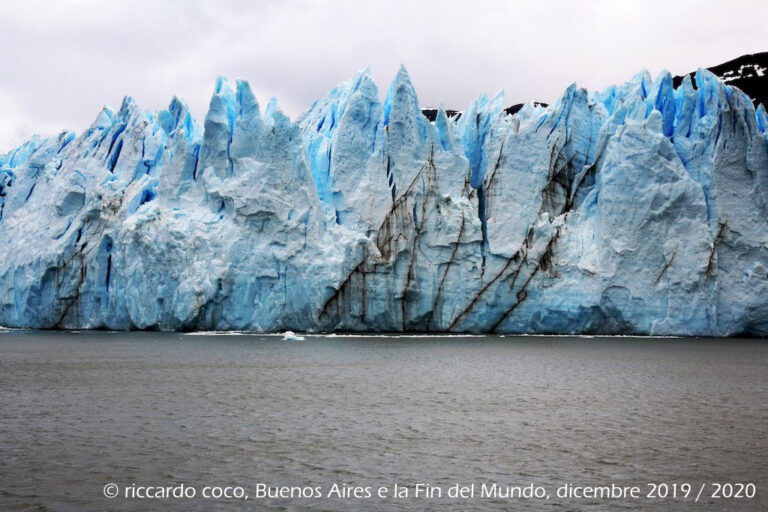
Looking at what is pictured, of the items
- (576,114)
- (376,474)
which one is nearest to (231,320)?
(576,114)

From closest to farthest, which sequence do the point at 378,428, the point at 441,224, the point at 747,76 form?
the point at 378,428, the point at 441,224, the point at 747,76

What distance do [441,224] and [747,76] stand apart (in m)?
32.6

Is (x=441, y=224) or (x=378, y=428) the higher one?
(x=441, y=224)

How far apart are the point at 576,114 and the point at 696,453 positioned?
1932cm

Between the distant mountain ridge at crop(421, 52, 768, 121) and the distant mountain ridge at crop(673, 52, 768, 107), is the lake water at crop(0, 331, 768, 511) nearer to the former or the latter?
the distant mountain ridge at crop(421, 52, 768, 121)

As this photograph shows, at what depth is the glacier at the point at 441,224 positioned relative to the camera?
24688 mm

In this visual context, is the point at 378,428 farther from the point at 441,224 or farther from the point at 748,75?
the point at 748,75

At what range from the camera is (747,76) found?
158ft

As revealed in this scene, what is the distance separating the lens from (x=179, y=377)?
15.1 meters

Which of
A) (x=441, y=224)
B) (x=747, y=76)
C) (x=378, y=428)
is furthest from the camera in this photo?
(x=747, y=76)

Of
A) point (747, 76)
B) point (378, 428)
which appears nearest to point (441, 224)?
point (378, 428)

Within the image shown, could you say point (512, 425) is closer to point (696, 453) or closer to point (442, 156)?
point (696, 453)

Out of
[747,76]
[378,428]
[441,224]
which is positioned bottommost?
[378,428]

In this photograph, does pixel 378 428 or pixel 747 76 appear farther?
pixel 747 76
